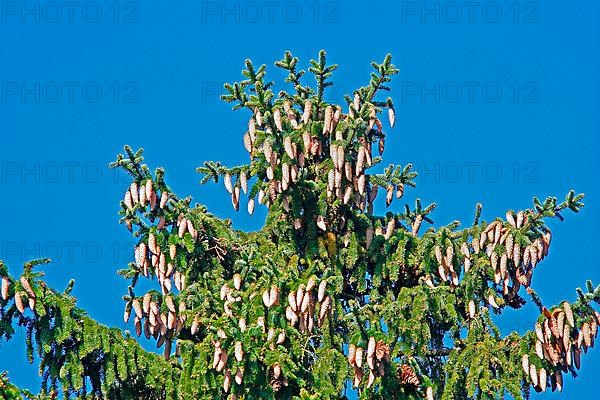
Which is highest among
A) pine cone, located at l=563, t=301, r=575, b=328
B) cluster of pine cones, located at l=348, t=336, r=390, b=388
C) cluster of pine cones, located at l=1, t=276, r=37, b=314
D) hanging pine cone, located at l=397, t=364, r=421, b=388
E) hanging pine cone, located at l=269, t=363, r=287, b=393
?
cluster of pine cones, located at l=1, t=276, r=37, b=314

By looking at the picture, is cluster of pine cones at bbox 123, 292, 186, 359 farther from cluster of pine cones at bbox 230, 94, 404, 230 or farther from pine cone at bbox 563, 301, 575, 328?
pine cone at bbox 563, 301, 575, 328

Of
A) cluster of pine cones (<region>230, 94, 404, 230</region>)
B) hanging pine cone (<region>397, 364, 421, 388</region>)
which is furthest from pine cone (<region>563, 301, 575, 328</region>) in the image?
cluster of pine cones (<region>230, 94, 404, 230</region>)

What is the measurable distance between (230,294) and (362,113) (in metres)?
2.24

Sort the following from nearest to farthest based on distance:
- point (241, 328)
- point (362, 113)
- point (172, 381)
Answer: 1. point (241, 328)
2. point (172, 381)
3. point (362, 113)

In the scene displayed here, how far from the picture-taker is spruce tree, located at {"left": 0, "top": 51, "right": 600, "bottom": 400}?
41.1 feet

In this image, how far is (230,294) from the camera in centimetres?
1312

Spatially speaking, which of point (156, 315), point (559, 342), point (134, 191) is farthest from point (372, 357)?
point (134, 191)

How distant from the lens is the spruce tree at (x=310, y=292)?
493 inches

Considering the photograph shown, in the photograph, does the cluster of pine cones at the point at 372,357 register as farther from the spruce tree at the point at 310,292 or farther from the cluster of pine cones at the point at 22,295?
the cluster of pine cones at the point at 22,295

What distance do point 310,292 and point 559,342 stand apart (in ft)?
7.24

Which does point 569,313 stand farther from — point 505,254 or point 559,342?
point 505,254

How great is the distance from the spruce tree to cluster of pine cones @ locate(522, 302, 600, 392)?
13 mm

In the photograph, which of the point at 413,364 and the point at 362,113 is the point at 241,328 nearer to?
the point at 413,364

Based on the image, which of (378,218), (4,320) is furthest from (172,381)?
(378,218)
